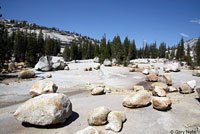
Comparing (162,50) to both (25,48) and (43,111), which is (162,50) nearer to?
(25,48)

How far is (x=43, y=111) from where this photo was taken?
4691 mm

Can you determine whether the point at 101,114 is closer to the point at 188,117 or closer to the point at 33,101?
the point at 33,101

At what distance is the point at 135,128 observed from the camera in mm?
4859

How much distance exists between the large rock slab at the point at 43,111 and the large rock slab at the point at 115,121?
1952mm

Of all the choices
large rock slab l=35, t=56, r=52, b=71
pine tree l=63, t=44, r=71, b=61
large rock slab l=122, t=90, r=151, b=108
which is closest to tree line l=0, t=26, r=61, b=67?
large rock slab l=35, t=56, r=52, b=71

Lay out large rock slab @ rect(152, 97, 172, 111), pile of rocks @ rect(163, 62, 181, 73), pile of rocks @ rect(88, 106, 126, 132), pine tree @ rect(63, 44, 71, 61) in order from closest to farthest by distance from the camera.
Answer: pile of rocks @ rect(88, 106, 126, 132)
large rock slab @ rect(152, 97, 172, 111)
pile of rocks @ rect(163, 62, 181, 73)
pine tree @ rect(63, 44, 71, 61)

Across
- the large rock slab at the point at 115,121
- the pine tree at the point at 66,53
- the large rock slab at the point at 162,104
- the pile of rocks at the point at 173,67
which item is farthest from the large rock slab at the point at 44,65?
the pine tree at the point at 66,53

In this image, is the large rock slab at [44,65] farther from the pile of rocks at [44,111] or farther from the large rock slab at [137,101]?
the large rock slab at [137,101]

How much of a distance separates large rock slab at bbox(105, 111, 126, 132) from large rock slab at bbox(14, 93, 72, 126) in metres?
1.95

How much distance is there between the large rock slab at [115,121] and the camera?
4692 millimetres

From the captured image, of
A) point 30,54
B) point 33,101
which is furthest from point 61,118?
point 30,54

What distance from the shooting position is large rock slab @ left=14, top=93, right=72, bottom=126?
4641 millimetres

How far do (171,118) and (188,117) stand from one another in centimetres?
Result: 90

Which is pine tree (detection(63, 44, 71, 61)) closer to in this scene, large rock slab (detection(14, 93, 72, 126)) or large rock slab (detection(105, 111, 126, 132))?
large rock slab (detection(14, 93, 72, 126))
